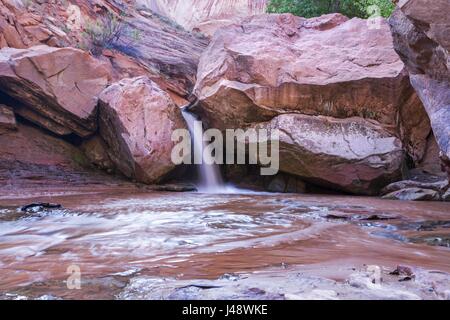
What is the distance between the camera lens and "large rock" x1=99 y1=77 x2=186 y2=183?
1038cm

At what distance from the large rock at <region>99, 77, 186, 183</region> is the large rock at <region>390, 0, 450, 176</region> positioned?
6.21 meters

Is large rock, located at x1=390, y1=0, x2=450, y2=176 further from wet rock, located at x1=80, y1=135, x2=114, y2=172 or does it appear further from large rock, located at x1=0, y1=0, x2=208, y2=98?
large rock, located at x1=0, y1=0, x2=208, y2=98

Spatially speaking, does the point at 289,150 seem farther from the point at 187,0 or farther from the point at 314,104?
the point at 187,0

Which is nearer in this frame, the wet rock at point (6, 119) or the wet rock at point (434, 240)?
the wet rock at point (434, 240)

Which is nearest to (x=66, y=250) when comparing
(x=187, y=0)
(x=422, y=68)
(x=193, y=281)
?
(x=193, y=281)

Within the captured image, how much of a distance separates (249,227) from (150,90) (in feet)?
24.2

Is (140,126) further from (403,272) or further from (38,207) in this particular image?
(403,272)

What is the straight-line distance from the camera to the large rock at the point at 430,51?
5004 mm

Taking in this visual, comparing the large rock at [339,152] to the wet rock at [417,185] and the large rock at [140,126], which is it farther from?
the large rock at [140,126]

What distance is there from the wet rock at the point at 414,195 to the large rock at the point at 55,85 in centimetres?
803

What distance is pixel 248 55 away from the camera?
11062 millimetres

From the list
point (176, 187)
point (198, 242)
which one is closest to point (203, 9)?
point (176, 187)

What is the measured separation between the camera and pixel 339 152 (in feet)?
33.1

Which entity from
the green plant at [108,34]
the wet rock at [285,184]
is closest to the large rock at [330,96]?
the wet rock at [285,184]
